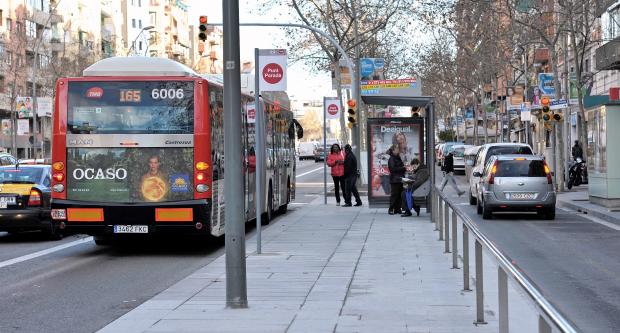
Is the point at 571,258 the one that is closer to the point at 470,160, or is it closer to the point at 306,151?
the point at 470,160

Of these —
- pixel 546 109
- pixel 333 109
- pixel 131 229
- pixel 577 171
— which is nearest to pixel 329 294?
pixel 131 229

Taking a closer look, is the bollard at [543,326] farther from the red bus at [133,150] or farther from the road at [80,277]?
the red bus at [133,150]

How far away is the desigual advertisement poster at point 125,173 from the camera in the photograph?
1524cm

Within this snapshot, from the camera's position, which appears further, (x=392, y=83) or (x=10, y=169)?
(x=392, y=83)

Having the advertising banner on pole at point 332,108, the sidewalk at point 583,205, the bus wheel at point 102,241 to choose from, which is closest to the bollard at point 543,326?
the bus wheel at point 102,241

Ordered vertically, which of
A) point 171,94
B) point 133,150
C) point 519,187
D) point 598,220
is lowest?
point 598,220

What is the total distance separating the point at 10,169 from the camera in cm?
1855

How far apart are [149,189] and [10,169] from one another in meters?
4.50

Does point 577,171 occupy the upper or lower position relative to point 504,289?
lower

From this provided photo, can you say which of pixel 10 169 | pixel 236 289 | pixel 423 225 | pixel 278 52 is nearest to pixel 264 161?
pixel 423 225

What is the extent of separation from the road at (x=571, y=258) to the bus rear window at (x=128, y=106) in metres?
5.56

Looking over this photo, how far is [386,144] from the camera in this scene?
25875mm

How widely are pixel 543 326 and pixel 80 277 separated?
31.0 feet

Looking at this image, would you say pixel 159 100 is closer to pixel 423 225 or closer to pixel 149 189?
pixel 149 189
